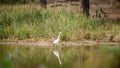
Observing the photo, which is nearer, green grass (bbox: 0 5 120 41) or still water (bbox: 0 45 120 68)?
still water (bbox: 0 45 120 68)

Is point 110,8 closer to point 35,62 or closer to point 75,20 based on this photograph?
point 75,20

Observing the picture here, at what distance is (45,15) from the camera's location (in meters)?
15.8

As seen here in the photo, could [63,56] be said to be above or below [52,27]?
above

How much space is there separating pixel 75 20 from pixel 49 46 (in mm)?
2637

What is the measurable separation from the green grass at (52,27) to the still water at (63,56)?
60.4 inches

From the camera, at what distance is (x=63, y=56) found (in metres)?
10.2

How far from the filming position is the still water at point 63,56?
8.95 m

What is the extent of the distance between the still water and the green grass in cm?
154

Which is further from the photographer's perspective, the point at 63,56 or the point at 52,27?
the point at 52,27

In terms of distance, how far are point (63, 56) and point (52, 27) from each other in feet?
13.8

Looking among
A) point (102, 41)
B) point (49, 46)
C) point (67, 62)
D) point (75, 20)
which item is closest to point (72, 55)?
point (67, 62)

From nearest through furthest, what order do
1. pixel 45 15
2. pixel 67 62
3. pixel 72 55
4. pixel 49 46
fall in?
1. pixel 67 62
2. pixel 72 55
3. pixel 49 46
4. pixel 45 15

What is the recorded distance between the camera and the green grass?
13930 millimetres

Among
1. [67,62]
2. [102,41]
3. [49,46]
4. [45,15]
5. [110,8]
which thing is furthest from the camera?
[110,8]
